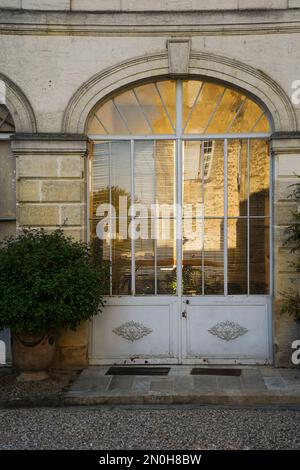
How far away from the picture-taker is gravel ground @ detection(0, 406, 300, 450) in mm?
4473

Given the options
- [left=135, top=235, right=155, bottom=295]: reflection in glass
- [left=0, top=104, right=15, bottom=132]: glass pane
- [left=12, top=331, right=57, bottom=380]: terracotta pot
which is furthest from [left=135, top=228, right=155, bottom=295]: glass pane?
[left=0, top=104, right=15, bottom=132]: glass pane

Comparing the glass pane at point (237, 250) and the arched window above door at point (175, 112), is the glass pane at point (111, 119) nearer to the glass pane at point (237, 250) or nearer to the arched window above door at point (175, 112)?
the arched window above door at point (175, 112)

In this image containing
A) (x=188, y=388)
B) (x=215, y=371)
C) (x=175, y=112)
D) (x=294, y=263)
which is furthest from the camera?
(x=175, y=112)

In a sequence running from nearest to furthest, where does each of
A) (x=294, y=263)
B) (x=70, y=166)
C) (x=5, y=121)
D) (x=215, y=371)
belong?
(x=294, y=263) → (x=215, y=371) → (x=70, y=166) → (x=5, y=121)

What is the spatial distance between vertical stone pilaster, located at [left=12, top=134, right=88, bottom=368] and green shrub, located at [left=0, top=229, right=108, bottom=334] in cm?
58

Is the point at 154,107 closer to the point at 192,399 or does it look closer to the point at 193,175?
the point at 193,175

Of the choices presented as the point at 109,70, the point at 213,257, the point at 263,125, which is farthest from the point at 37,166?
the point at 263,125

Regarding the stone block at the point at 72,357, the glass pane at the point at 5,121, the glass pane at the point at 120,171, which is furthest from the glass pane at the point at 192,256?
the glass pane at the point at 5,121

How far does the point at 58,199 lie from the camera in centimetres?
659

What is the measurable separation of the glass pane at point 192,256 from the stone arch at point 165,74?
5.32ft

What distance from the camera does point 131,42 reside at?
656 centimetres

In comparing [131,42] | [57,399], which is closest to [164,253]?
[57,399]

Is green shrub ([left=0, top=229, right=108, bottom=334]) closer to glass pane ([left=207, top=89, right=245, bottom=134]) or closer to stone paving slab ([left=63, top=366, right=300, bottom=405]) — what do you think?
stone paving slab ([left=63, top=366, right=300, bottom=405])

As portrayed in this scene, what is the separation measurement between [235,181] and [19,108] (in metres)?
2.93
